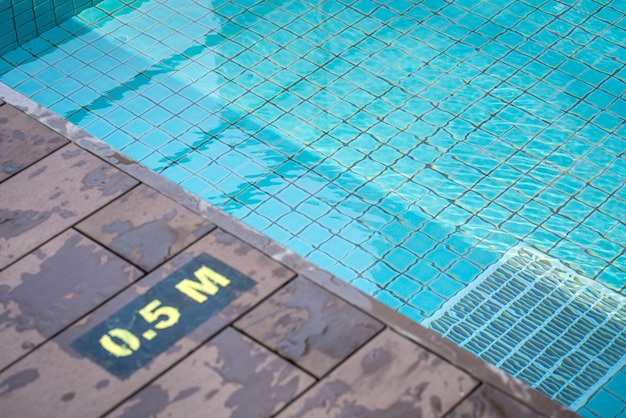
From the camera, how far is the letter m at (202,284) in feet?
11.9

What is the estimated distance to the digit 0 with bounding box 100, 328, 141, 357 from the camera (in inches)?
135

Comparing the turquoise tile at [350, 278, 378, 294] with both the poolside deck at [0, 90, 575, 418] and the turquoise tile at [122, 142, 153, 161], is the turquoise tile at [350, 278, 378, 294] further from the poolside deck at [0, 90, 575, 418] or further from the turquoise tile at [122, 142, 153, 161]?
the turquoise tile at [122, 142, 153, 161]

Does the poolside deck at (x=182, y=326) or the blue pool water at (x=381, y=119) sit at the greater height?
the poolside deck at (x=182, y=326)

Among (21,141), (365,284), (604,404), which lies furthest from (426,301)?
(21,141)

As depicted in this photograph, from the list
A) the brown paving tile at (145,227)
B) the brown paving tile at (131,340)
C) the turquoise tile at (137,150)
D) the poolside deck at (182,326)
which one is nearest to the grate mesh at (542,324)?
the poolside deck at (182,326)

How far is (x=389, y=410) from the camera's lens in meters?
3.23

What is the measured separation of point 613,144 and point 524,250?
0.97 metres

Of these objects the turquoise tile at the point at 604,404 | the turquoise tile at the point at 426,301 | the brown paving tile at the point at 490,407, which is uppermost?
the brown paving tile at the point at 490,407

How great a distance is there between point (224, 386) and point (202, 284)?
51cm

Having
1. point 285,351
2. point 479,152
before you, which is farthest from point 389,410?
point 479,152

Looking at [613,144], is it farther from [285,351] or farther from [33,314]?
[33,314]

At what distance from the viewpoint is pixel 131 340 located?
3467 mm

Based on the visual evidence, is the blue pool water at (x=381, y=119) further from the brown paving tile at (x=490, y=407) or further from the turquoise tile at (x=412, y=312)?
the brown paving tile at (x=490, y=407)

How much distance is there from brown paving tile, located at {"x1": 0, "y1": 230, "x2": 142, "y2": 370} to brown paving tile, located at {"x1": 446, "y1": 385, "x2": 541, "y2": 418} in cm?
137
